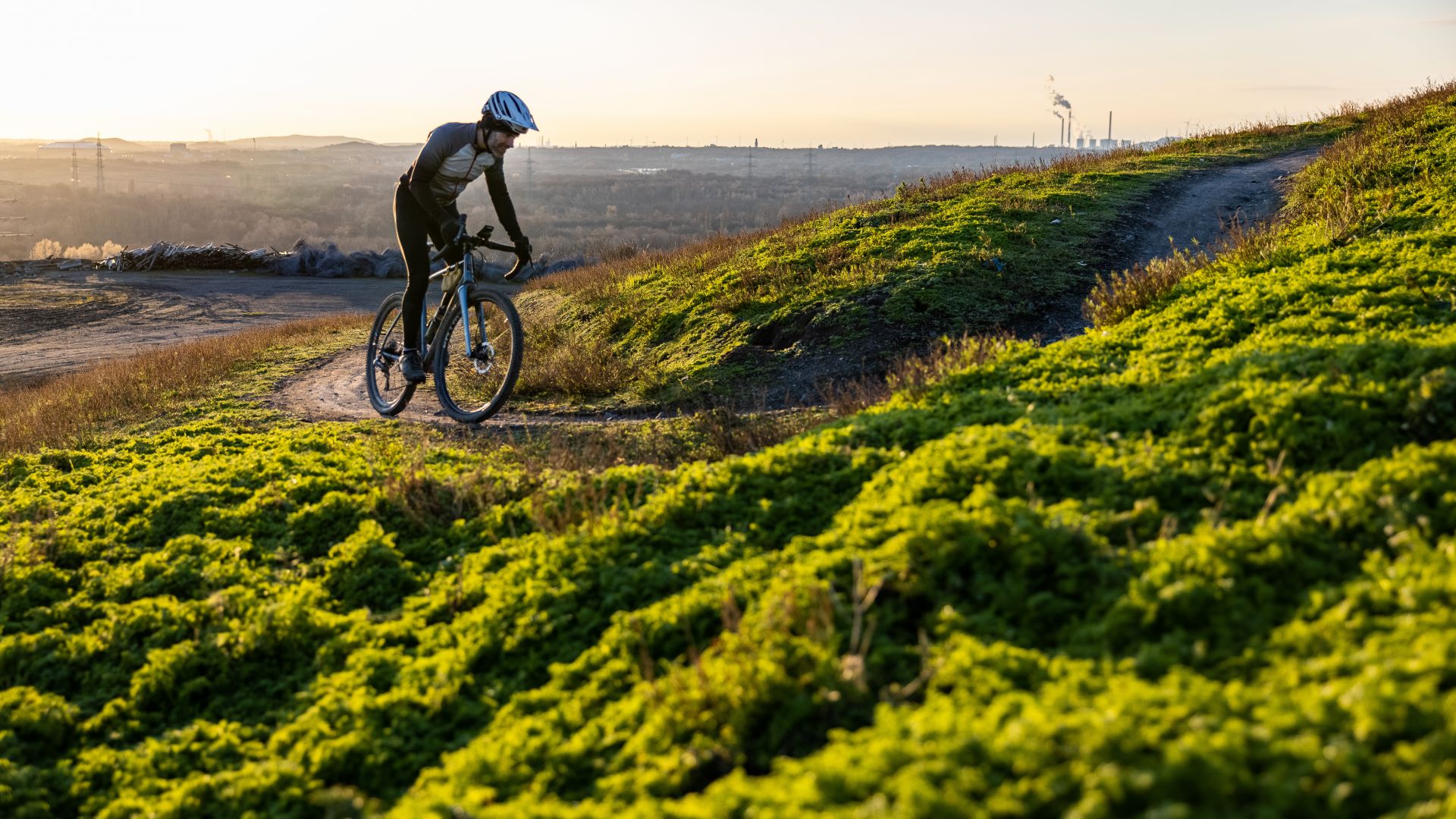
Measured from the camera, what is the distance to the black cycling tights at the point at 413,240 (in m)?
9.16

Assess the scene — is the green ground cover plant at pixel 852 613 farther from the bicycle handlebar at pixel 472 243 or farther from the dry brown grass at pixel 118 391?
the dry brown grass at pixel 118 391

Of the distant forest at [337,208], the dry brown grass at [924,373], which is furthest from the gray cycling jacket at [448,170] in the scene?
the distant forest at [337,208]

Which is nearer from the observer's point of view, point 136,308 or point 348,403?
point 348,403

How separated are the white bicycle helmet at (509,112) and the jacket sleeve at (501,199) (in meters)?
0.38

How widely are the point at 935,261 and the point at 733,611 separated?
1094cm

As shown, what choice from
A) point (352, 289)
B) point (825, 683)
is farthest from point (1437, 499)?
point (352, 289)

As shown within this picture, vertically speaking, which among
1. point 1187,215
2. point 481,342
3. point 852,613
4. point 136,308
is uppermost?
point 1187,215

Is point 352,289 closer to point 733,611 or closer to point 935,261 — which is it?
point 935,261

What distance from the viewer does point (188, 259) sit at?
138 feet

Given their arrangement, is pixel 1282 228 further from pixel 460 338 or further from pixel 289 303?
pixel 289 303

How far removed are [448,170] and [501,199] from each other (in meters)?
0.59

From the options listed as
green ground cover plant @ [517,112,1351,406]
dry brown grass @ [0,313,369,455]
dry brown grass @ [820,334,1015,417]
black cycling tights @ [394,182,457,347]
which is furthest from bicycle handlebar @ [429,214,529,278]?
dry brown grass @ [0,313,369,455]

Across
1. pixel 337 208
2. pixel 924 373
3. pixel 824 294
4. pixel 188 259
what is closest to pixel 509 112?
pixel 924 373

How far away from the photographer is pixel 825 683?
3363 millimetres
